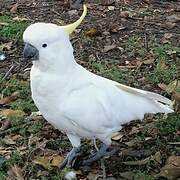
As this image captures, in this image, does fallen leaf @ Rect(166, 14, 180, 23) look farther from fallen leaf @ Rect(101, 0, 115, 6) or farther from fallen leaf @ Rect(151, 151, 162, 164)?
fallen leaf @ Rect(151, 151, 162, 164)

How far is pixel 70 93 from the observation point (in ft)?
8.98

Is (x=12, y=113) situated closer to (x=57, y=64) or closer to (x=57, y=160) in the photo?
(x=57, y=160)

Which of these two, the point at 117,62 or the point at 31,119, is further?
the point at 117,62

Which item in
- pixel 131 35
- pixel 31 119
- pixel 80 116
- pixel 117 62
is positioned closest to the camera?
pixel 80 116

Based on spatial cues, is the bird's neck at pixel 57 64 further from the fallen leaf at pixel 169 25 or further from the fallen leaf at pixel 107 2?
the fallen leaf at pixel 107 2

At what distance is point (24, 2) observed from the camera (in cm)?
513

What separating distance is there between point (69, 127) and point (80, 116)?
→ 12cm

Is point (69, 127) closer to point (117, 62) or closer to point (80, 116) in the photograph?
point (80, 116)

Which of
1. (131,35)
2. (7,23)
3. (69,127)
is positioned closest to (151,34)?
(131,35)

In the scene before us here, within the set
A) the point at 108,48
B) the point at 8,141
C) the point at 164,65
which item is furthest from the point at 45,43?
the point at 108,48

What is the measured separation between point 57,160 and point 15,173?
0.27 metres

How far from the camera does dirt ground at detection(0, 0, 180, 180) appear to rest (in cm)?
308

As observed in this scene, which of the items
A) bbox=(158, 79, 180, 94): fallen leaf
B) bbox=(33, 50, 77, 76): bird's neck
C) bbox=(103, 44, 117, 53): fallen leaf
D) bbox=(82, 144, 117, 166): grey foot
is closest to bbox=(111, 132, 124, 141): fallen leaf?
bbox=(82, 144, 117, 166): grey foot

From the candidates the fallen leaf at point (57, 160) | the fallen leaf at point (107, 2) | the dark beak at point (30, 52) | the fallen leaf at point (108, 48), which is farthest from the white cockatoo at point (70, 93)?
the fallen leaf at point (107, 2)
